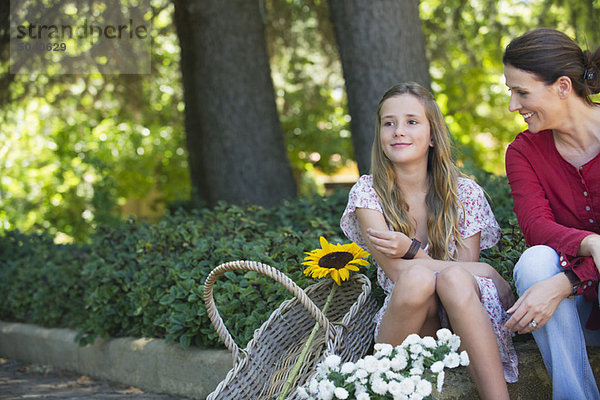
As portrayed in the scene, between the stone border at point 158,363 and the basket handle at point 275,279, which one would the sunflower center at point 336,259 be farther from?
the stone border at point 158,363

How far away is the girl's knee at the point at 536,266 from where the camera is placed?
94.9 inches

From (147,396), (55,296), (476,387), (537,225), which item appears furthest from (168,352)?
(537,225)

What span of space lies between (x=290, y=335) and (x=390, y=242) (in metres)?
0.66

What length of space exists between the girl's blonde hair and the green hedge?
16.9 inches

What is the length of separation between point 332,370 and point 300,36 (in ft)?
25.1

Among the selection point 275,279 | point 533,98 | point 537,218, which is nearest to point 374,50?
point 533,98

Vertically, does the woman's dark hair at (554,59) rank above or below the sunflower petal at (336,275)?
above

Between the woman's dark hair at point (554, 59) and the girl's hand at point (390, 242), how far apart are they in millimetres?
813

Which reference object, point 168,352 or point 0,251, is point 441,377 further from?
point 0,251

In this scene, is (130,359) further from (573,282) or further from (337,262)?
(573,282)

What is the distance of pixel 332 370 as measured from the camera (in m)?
2.13

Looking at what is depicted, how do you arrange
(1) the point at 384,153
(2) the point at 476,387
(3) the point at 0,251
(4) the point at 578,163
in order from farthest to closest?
(3) the point at 0,251 → (1) the point at 384,153 → (4) the point at 578,163 → (2) the point at 476,387

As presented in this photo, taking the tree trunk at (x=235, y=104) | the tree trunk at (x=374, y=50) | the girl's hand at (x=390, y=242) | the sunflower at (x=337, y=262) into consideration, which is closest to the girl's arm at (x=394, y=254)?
the girl's hand at (x=390, y=242)

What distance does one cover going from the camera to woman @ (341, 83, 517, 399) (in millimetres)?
2391
